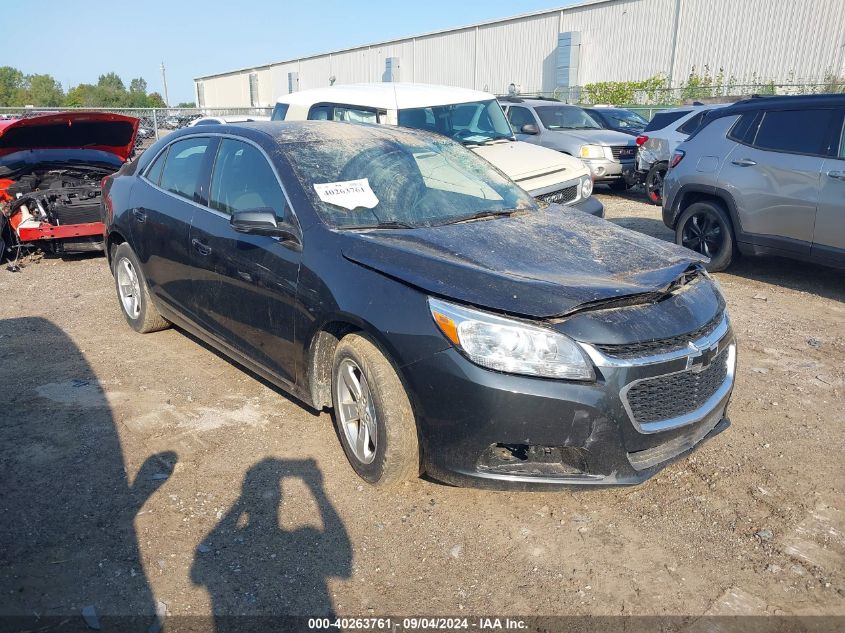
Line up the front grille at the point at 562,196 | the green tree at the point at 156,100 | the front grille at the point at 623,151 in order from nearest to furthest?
the front grille at the point at 562,196 < the front grille at the point at 623,151 < the green tree at the point at 156,100

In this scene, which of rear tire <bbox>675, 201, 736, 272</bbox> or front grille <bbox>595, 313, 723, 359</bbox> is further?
rear tire <bbox>675, 201, 736, 272</bbox>

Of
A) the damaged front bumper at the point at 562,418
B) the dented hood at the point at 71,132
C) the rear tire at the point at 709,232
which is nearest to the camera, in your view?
the damaged front bumper at the point at 562,418

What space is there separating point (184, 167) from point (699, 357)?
3637 millimetres

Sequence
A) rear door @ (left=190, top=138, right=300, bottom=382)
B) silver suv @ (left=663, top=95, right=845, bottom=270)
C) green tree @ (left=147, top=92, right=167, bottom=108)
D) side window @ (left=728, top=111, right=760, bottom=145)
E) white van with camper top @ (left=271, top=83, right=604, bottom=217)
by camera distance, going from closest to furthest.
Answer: rear door @ (left=190, top=138, right=300, bottom=382), silver suv @ (left=663, top=95, right=845, bottom=270), side window @ (left=728, top=111, right=760, bottom=145), white van with camper top @ (left=271, top=83, right=604, bottom=217), green tree @ (left=147, top=92, right=167, bottom=108)

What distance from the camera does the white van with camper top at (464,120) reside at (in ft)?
26.6

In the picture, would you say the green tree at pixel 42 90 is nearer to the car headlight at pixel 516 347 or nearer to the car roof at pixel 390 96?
the car roof at pixel 390 96

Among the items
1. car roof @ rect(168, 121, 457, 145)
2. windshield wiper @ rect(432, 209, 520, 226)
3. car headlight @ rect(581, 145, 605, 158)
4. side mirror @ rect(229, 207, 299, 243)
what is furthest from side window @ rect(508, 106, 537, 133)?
side mirror @ rect(229, 207, 299, 243)

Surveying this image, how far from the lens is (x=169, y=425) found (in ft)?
14.2

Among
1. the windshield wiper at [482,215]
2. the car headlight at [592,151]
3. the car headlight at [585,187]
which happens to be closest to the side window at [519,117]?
the car headlight at [592,151]

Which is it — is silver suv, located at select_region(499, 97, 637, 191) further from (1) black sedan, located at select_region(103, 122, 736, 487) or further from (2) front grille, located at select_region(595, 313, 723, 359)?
(2) front grille, located at select_region(595, 313, 723, 359)

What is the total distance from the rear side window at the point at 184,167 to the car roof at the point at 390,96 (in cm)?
395

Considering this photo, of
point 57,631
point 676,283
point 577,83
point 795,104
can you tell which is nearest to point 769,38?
point 577,83

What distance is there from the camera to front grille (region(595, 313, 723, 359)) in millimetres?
2986

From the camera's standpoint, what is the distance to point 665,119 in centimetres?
1352
